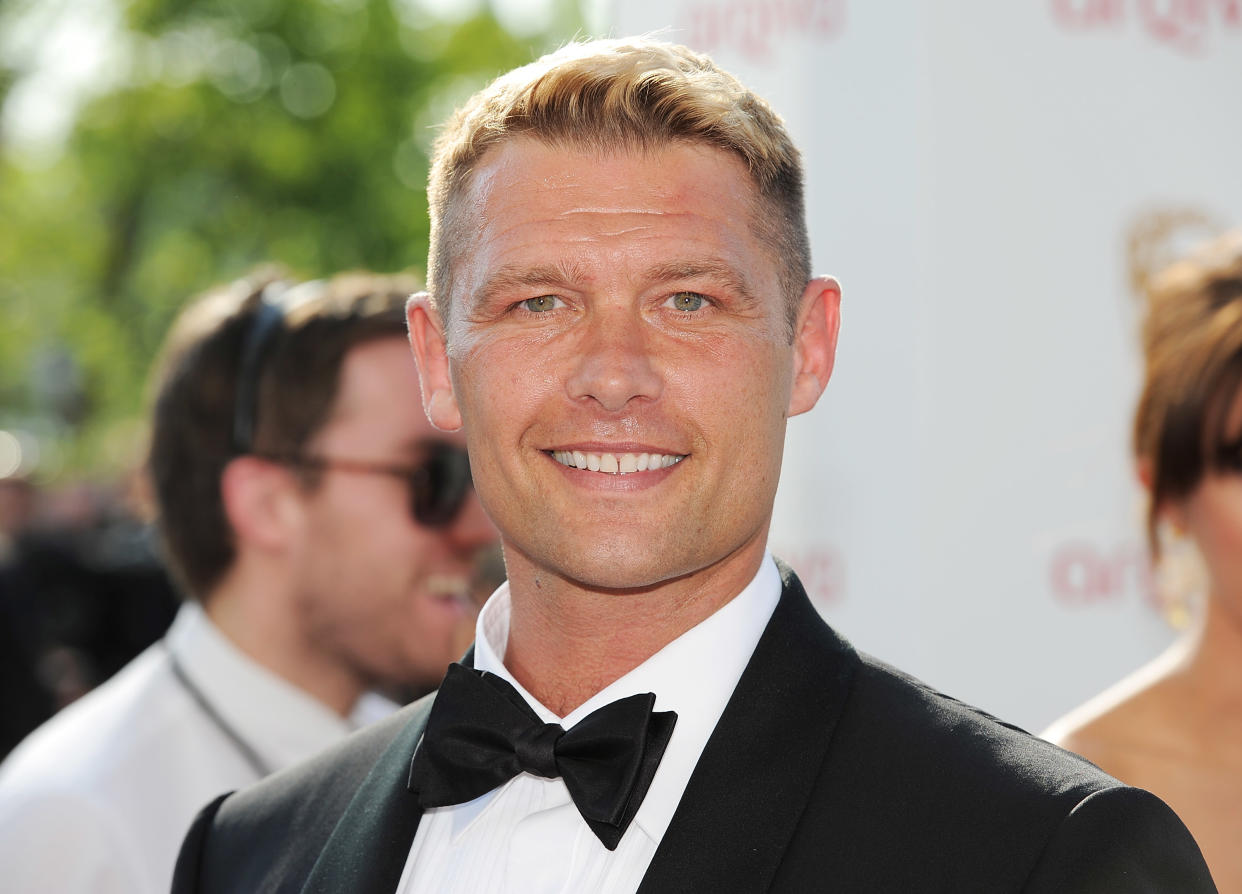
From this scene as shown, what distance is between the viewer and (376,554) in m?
3.82

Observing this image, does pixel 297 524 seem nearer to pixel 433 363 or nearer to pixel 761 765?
pixel 433 363

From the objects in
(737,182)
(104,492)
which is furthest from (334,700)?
(104,492)

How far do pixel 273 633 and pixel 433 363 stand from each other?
1810 millimetres

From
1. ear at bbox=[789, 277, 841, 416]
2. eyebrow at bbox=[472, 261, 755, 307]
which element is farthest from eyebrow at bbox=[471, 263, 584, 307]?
ear at bbox=[789, 277, 841, 416]

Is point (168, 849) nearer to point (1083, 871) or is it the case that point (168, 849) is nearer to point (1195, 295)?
point (1083, 871)

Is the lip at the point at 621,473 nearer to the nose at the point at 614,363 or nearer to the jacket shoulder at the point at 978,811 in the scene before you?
the nose at the point at 614,363

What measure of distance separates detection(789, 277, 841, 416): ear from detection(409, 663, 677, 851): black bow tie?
0.54 meters

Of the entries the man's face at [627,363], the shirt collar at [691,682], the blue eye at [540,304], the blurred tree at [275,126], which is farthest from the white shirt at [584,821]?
the blurred tree at [275,126]

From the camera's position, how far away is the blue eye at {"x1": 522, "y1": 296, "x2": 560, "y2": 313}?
201cm

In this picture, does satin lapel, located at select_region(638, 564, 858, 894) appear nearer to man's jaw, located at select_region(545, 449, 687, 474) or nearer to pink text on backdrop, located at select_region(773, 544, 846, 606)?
man's jaw, located at select_region(545, 449, 687, 474)

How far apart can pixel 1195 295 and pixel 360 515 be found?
2174 mm

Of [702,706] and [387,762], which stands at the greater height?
[702,706]

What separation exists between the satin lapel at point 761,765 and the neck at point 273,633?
6.95 feet

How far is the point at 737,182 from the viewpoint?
2018 mm
